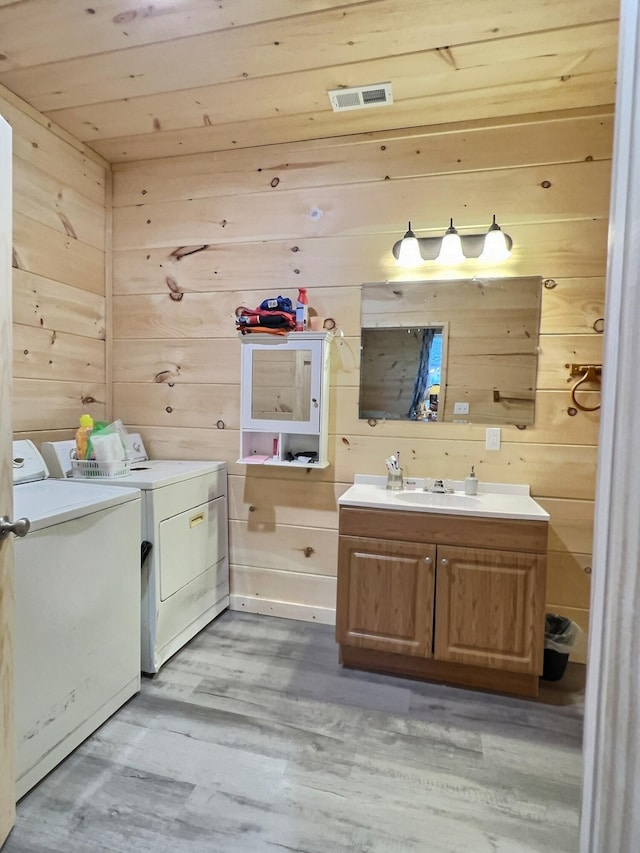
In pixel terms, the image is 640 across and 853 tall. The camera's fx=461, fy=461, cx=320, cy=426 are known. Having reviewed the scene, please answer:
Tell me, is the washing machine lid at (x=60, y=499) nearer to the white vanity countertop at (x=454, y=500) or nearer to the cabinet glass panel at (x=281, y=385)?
the cabinet glass panel at (x=281, y=385)

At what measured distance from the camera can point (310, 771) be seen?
150cm

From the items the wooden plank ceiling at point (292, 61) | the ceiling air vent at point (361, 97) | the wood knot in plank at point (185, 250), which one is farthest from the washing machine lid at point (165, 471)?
the ceiling air vent at point (361, 97)

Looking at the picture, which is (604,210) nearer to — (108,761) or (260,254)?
(260,254)

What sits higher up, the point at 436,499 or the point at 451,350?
the point at 451,350

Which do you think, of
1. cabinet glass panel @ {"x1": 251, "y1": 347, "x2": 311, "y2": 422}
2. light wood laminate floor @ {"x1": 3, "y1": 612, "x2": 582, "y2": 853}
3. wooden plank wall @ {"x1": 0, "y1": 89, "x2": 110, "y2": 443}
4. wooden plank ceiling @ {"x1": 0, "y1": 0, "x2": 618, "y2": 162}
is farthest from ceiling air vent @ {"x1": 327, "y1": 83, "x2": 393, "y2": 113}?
light wood laminate floor @ {"x1": 3, "y1": 612, "x2": 582, "y2": 853}

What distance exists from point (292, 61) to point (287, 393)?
139 centimetres

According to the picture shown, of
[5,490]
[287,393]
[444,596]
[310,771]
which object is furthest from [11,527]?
[444,596]

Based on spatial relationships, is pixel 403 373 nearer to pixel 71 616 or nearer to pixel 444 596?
pixel 444 596

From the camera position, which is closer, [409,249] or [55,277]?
[409,249]

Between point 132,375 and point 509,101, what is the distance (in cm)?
237

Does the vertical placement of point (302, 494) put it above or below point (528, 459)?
below

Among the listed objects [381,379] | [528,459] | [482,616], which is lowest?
[482,616]

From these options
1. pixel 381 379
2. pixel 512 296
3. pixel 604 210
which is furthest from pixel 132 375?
pixel 604 210

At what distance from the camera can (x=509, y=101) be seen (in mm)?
2049
